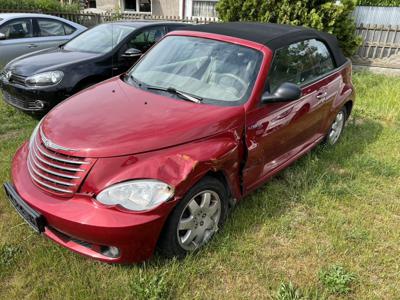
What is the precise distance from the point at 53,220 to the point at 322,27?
7233 mm

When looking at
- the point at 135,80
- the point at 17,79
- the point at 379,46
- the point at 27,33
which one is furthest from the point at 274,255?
the point at 379,46

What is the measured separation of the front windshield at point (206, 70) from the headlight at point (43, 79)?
1.73 meters

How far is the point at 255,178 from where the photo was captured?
325 centimetres

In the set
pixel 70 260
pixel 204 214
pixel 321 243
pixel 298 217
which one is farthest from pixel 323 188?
pixel 70 260

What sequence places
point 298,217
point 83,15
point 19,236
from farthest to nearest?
point 83,15 < point 298,217 < point 19,236

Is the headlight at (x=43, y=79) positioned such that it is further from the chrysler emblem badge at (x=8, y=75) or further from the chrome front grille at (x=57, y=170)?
the chrome front grille at (x=57, y=170)

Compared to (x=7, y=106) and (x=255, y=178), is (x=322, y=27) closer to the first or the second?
(x=255, y=178)

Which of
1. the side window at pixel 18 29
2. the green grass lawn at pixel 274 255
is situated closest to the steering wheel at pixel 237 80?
the green grass lawn at pixel 274 255

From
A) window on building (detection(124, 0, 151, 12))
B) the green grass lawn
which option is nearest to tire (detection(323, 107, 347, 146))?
the green grass lawn

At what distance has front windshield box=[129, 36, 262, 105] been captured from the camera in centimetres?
313

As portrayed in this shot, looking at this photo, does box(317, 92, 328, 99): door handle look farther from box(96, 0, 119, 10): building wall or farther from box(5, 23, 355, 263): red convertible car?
box(96, 0, 119, 10): building wall

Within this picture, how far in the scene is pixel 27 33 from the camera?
7.66 m

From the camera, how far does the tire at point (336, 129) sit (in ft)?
15.6

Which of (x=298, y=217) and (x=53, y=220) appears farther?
(x=298, y=217)
